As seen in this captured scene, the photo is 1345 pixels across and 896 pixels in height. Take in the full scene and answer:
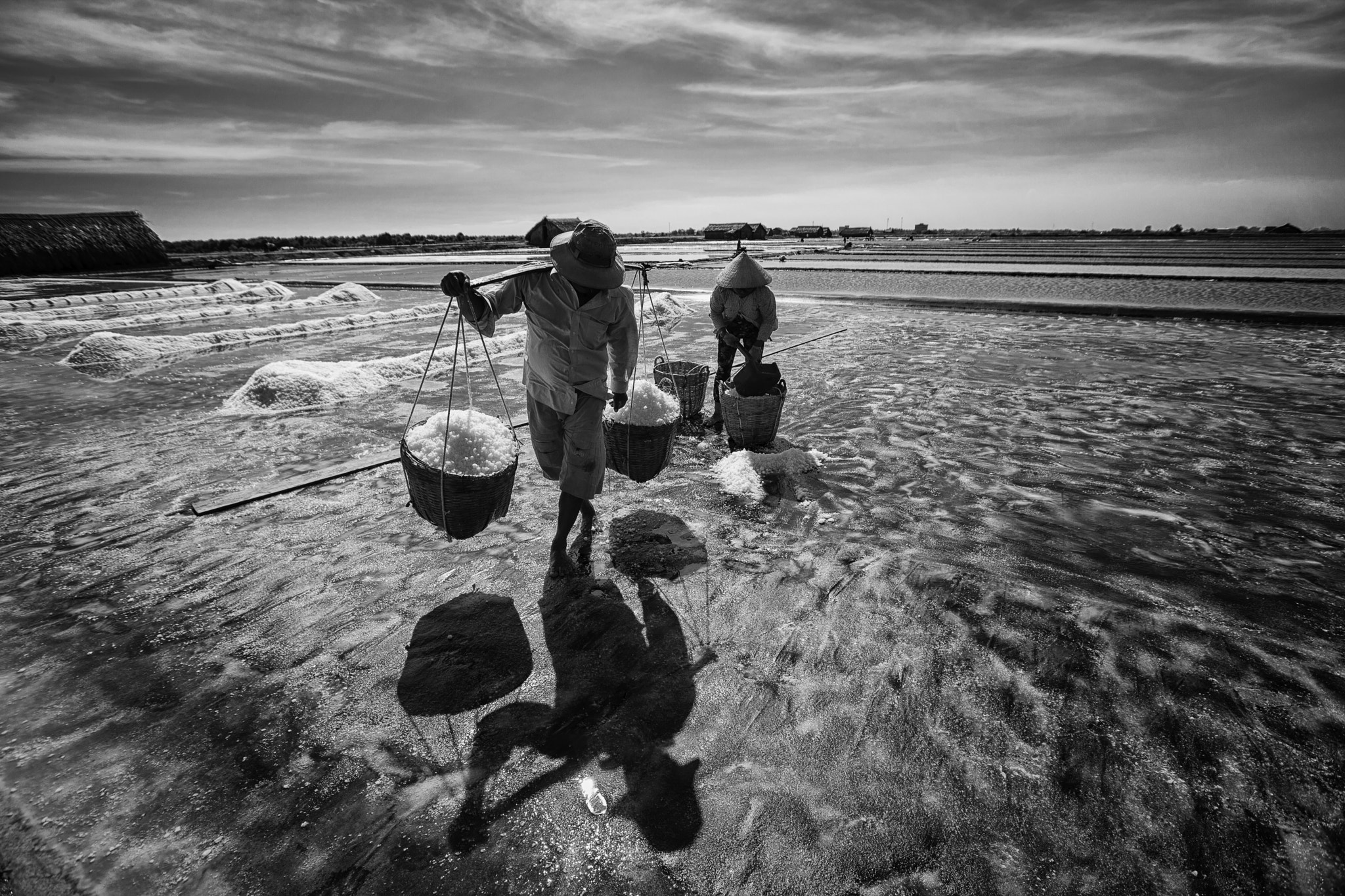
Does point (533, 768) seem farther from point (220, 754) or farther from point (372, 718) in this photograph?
point (220, 754)

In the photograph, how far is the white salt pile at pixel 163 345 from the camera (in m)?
8.58

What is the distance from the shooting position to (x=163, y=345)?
9523mm

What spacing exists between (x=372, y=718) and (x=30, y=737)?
1203 millimetres

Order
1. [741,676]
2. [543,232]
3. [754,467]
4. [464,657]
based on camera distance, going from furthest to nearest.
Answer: [543,232] → [754,467] → [464,657] → [741,676]

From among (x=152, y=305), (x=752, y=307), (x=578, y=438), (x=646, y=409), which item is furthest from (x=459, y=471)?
(x=152, y=305)

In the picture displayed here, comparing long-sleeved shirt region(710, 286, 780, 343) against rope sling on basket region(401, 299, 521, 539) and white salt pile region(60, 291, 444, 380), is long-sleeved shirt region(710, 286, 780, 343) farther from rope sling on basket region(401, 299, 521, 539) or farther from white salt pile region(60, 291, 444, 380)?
white salt pile region(60, 291, 444, 380)

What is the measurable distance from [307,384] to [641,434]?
4726 mm

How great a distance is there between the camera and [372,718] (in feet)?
7.74

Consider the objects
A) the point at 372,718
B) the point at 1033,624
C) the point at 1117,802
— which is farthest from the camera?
the point at 1033,624

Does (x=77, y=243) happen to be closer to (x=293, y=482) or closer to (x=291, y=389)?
(x=291, y=389)

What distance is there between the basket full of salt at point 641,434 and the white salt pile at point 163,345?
7911 millimetres

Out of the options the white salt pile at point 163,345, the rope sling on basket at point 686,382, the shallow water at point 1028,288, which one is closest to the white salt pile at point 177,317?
the white salt pile at point 163,345

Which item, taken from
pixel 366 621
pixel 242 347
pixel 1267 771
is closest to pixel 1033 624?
pixel 1267 771

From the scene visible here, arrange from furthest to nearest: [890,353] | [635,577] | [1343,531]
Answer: [890,353], [1343,531], [635,577]
